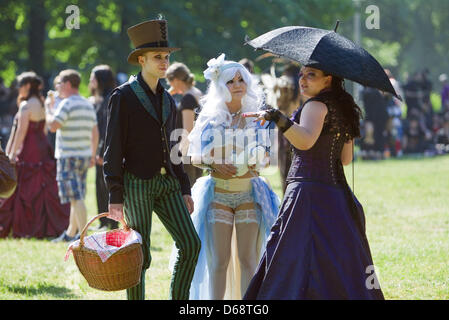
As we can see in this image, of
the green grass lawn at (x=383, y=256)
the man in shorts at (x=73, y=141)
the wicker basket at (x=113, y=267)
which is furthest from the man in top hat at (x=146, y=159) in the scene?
the man in shorts at (x=73, y=141)

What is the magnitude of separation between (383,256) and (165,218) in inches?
144

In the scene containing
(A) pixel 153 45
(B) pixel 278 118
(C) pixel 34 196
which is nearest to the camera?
(B) pixel 278 118

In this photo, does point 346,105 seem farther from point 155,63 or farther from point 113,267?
point 113,267

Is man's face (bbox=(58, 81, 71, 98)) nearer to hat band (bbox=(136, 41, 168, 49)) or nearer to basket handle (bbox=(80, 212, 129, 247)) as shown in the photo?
hat band (bbox=(136, 41, 168, 49))

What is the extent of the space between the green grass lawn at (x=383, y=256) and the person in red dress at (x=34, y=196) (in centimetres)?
44

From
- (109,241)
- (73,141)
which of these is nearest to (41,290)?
(109,241)

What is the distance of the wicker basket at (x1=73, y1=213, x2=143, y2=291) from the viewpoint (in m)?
5.22

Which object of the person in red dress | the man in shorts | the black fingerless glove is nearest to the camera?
the black fingerless glove

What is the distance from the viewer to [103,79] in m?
10.3

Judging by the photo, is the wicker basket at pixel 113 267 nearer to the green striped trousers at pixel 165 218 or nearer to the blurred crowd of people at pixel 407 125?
the green striped trousers at pixel 165 218

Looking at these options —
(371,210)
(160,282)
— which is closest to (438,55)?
(371,210)

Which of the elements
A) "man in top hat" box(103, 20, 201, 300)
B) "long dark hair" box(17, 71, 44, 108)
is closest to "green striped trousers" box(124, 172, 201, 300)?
"man in top hat" box(103, 20, 201, 300)

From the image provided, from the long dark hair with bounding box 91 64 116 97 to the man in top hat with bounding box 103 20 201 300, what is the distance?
15.1 ft

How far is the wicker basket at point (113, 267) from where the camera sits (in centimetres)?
522
